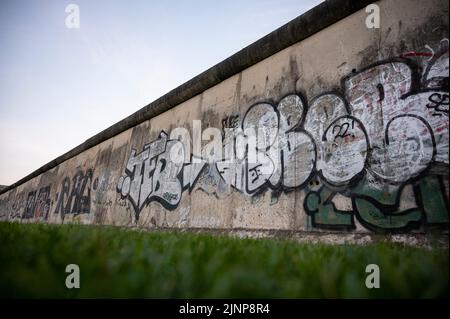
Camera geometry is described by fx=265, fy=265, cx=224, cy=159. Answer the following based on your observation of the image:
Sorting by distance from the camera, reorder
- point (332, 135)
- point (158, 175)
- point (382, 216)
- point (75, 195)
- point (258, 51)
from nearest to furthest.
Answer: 1. point (382, 216)
2. point (332, 135)
3. point (258, 51)
4. point (158, 175)
5. point (75, 195)

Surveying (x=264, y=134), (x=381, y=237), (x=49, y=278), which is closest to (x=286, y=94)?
(x=264, y=134)

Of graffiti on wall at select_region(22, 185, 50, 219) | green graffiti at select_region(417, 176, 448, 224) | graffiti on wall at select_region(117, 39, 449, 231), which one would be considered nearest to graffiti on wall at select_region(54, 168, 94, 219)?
graffiti on wall at select_region(22, 185, 50, 219)

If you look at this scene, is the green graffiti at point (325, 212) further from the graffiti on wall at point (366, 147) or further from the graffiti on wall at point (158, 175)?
the graffiti on wall at point (158, 175)

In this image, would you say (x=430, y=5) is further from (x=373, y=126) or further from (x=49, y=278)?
(x=49, y=278)

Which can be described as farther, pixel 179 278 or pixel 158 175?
pixel 158 175

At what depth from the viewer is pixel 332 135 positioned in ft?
10.8

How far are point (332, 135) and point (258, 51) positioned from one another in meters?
2.06

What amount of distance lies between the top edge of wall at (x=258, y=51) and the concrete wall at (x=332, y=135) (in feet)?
0.10

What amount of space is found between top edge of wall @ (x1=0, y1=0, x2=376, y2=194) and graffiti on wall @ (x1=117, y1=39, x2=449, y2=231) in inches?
35.7

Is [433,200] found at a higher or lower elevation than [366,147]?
lower

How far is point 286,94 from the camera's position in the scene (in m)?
3.96

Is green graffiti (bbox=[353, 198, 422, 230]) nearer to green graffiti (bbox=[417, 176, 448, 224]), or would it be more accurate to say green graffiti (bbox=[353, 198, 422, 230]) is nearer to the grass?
green graffiti (bbox=[417, 176, 448, 224])

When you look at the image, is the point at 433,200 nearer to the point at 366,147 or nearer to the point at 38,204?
the point at 366,147

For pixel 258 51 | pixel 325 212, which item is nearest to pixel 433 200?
pixel 325 212
